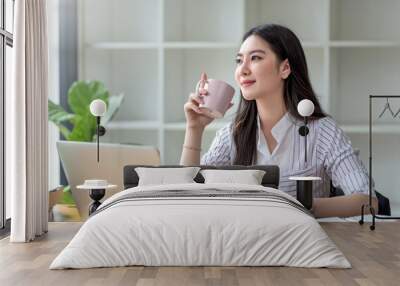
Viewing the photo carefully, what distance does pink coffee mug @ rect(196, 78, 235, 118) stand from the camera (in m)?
4.89

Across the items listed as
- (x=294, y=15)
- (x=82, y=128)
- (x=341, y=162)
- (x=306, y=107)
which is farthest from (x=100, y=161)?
(x=294, y=15)

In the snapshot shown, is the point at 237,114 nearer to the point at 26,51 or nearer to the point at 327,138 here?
the point at 327,138

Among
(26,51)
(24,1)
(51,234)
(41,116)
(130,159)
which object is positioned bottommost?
(51,234)

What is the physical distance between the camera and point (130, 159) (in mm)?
5562

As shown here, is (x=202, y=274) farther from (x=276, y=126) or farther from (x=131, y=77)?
(x=131, y=77)

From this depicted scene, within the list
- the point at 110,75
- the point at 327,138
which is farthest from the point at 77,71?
the point at 327,138

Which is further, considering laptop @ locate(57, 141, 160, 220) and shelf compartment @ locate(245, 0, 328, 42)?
shelf compartment @ locate(245, 0, 328, 42)

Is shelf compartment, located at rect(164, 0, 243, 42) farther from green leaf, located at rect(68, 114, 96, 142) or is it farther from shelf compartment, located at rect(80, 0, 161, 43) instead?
green leaf, located at rect(68, 114, 96, 142)

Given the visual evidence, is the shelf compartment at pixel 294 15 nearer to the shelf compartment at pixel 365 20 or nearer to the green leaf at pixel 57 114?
the shelf compartment at pixel 365 20

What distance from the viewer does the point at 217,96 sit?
16.2ft

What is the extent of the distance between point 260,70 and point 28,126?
1.77 meters

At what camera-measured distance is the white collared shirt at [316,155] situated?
5.13 meters

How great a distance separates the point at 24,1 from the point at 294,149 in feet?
7.22

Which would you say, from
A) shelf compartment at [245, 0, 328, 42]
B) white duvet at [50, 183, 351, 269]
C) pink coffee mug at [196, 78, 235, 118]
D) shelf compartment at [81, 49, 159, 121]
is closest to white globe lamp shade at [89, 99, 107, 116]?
pink coffee mug at [196, 78, 235, 118]
